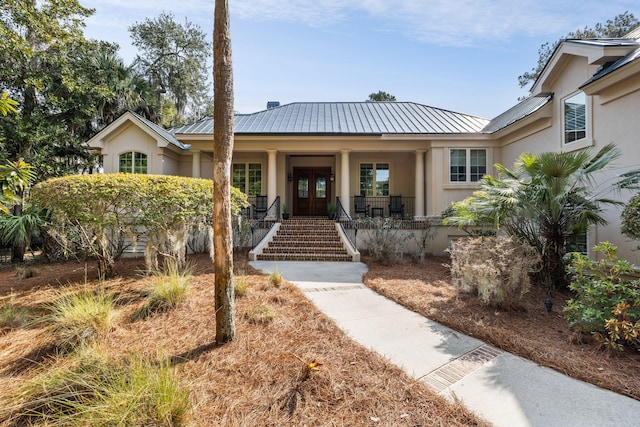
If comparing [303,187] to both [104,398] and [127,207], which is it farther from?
[104,398]

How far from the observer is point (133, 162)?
10.9 m

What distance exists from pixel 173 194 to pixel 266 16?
3.92m

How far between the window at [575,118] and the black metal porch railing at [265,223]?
9.55 meters

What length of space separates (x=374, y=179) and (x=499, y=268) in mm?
9724

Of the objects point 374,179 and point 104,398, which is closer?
point 104,398

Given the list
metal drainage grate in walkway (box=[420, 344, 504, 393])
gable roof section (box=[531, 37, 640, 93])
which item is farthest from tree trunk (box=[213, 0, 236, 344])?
gable roof section (box=[531, 37, 640, 93])

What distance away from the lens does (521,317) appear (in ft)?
13.9

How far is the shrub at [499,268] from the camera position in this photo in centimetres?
426

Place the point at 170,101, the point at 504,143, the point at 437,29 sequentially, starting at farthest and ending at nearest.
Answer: the point at 170,101 < the point at 504,143 < the point at 437,29

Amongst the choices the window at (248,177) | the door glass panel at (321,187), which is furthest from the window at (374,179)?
the window at (248,177)

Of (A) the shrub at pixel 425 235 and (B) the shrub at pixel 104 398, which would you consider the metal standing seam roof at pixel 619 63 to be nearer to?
(A) the shrub at pixel 425 235

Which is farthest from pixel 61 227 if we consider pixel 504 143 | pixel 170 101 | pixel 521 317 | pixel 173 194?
pixel 170 101

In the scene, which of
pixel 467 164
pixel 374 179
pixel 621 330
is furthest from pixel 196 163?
pixel 621 330

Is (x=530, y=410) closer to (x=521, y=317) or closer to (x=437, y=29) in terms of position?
(x=521, y=317)
